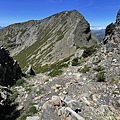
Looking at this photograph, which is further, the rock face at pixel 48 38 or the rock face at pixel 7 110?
the rock face at pixel 48 38

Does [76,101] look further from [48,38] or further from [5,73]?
[48,38]

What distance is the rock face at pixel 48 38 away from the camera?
2571 inches

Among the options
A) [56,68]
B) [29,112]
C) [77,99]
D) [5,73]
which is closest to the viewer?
[29,112]

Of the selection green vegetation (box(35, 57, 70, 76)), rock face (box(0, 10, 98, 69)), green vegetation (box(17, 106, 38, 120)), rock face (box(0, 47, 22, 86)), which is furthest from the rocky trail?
rock face (box(0, 10, 98, 69))

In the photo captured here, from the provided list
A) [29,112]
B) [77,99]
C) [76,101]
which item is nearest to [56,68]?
[77,99]

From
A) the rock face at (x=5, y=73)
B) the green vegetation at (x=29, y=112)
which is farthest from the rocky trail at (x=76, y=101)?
the rock face at (x=5, y=73)

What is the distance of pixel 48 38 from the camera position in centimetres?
10412

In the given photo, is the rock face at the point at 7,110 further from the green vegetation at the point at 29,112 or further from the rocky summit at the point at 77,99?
the green vegetation at the point at 29,112

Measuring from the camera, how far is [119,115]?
10547 mm

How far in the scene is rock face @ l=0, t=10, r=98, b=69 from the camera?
65.3 metres

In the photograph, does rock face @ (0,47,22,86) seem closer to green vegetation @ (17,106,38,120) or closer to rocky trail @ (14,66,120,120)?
rocky trail @ (14,66,120,120)

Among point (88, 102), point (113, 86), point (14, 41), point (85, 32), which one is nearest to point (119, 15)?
point (113, 86)

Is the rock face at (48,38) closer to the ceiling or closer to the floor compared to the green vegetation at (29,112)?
closer to the ceiling

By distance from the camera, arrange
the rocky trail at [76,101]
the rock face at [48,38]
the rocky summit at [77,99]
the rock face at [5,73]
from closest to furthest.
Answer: the rocky trail at [76,101]
the rocky summit at [77,99]
the rock face at [5,73]
the rock face at [48,38]
